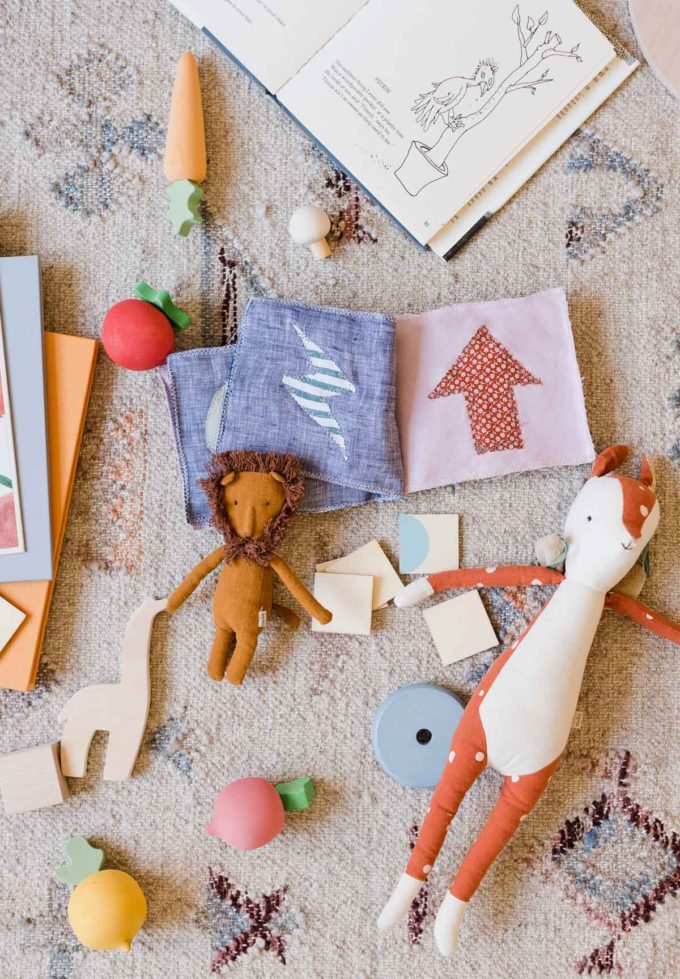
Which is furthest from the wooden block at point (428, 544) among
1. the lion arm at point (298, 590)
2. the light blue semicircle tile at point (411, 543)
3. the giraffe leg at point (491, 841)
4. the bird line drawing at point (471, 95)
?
the bird line drawing at point (471, 95)

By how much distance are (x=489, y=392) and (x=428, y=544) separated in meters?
0.17

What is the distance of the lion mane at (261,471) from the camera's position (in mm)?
779

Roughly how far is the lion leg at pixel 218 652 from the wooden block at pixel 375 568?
0.12 m

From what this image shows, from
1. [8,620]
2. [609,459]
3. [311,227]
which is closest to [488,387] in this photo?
[609,459]

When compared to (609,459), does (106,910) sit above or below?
below

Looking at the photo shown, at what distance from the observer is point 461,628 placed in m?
0.84

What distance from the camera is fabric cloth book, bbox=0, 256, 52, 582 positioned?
83cm

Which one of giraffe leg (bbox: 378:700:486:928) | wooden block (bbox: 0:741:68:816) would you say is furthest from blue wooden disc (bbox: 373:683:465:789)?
wooden block (bbox: 0:741:68:816)

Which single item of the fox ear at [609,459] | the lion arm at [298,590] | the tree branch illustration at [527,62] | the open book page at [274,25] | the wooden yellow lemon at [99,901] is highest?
the tree branch illustration at [527,62]

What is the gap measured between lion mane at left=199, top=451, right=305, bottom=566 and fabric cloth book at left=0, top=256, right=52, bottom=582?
19cm

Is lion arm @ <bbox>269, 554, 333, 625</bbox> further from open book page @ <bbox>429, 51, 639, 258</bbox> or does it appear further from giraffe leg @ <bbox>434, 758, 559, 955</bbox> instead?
open book page @ <bbox>429, 51, 639, 258</bbox>

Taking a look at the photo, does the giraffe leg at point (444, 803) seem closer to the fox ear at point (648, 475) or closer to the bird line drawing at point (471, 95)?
the fox ear at point (648, 475)

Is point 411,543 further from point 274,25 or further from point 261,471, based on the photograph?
point 274,25

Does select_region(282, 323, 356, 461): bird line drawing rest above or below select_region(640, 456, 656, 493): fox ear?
below
